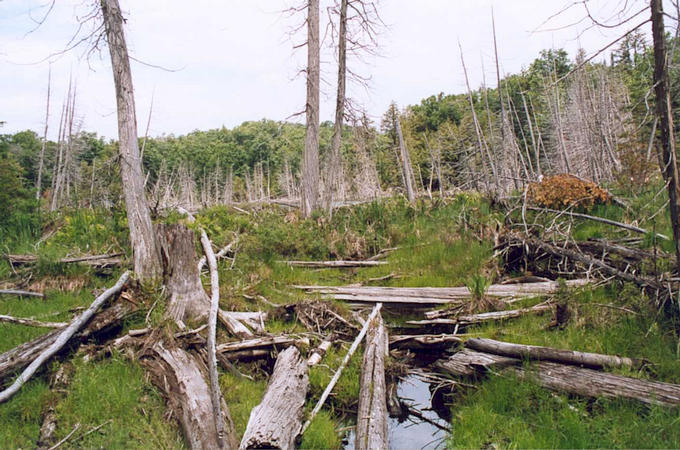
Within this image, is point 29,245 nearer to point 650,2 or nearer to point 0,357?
point 0,357

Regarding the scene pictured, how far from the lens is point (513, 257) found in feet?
22.7

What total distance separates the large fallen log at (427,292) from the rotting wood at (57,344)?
9.70ft

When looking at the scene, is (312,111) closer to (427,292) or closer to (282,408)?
(427,292)

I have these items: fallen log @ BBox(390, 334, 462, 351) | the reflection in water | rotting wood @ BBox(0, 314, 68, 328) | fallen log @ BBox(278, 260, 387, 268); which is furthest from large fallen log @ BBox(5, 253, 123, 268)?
the reflection in water

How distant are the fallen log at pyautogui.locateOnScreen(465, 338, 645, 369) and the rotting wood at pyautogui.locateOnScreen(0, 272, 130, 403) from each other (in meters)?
4.19

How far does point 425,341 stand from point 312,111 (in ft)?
26.3

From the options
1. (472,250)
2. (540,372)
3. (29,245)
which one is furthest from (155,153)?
(540,372)

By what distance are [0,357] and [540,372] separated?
5117 millimetres

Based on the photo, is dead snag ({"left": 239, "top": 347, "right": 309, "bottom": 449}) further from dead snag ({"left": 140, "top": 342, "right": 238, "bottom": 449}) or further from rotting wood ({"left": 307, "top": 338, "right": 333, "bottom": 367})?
dead snag ({"left": 140, "top": 342, "right": 238, "bottom": 449})

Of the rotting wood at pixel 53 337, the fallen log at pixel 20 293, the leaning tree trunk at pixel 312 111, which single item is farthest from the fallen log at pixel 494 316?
the leaning tree trunk at pixel 312 111

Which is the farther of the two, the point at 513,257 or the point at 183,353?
the point at 513,257

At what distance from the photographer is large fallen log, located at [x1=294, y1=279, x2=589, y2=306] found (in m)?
5.77

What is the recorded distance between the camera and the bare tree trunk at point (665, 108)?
3.56 meters

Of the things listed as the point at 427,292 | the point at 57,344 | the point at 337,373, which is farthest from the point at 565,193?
the point at 57,344
